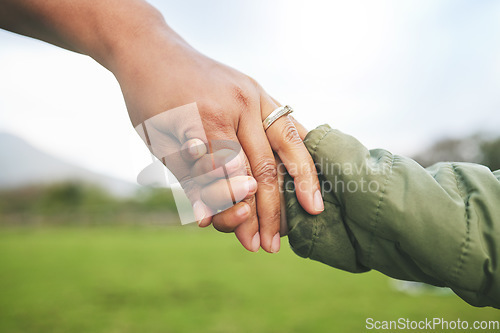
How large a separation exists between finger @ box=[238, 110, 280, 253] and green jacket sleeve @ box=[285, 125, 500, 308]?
0.07 m

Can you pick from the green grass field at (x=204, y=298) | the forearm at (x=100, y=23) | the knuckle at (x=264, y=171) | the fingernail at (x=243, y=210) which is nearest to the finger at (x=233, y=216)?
the fingernail at (x=243, y=210)

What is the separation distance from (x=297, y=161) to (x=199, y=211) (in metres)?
0.41

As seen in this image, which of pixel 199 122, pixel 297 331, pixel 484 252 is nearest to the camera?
pixel 484 252

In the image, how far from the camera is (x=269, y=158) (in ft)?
4.44

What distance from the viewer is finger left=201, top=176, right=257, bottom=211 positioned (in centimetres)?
125

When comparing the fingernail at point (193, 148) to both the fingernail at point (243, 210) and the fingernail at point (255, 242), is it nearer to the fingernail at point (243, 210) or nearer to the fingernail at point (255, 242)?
the fingernail at point (243, 210)

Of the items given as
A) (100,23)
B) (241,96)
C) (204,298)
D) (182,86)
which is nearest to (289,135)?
(241,96)

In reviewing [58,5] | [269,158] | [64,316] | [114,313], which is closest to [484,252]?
[269,158]

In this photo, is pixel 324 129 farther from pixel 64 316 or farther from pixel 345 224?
pixel 64 316

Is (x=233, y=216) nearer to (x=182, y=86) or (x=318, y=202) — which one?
(x=318, y=202)

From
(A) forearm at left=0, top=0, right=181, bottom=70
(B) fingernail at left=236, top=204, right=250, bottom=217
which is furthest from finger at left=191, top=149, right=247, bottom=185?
(A) forearm at left=0, top=0, right=181, bottom=70

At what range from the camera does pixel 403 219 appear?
108 cm

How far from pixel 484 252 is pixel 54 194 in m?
48.3

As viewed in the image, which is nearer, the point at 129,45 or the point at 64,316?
the point at 129,45
